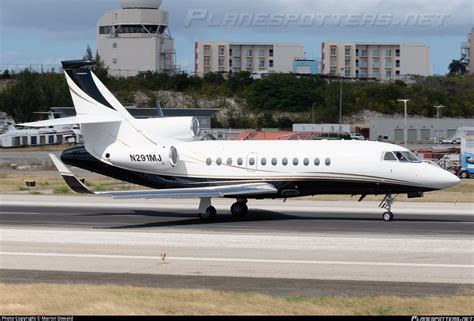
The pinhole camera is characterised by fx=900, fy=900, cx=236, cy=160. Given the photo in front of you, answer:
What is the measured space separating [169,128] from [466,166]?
34952 mm

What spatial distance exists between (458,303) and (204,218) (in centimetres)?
1659

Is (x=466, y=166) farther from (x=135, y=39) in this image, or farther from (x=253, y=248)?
(x=135, y=39)

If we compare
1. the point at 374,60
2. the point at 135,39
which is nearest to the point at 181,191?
the point at 135,39

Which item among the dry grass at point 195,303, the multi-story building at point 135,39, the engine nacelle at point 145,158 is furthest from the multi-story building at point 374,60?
the dry grass at point 195,303

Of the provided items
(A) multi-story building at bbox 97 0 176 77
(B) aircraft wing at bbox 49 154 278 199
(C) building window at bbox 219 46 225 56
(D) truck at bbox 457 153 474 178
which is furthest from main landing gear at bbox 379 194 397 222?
(C) building window at bbox 219 46 225 56

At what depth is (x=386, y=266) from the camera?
2180 centimetres

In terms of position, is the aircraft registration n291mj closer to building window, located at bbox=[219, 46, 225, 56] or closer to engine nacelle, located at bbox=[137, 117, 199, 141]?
engine nacelle, located at bbox=[137, 117, 199, 141]

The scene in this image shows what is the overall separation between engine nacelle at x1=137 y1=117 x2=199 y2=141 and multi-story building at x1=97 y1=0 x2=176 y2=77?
111m

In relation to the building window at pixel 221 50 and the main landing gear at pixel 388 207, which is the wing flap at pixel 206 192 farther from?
the building window at pixel 221 50

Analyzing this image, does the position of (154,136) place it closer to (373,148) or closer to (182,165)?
(182,165)

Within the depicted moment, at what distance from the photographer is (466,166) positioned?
64.9m

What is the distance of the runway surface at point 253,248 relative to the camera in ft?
65.7

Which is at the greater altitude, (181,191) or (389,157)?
(389,157)

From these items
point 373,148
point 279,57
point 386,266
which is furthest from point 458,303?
point 279,57
